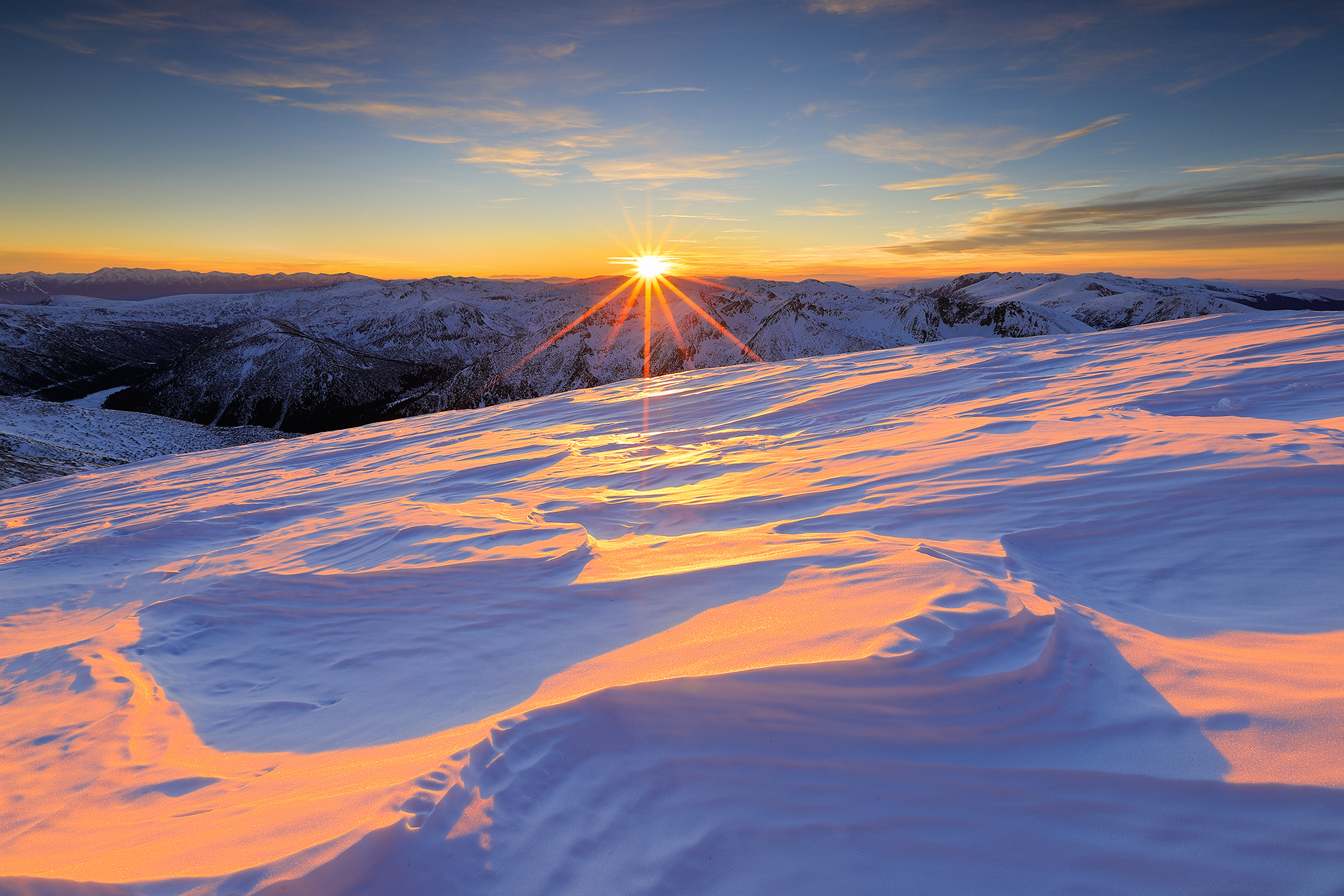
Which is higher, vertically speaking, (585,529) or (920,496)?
(920,496)

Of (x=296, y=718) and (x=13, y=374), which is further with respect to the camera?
(x=13, y=374)

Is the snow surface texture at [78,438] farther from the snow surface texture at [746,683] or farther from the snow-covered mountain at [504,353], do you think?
the snow-covered mountain at [504,353]

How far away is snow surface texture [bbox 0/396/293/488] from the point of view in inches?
881

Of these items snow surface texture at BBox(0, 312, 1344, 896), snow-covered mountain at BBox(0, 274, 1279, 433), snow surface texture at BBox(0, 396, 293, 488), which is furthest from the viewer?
snow-covered mountain at BBox(0, 274, 1279, 433)

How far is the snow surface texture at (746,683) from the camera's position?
154 cm

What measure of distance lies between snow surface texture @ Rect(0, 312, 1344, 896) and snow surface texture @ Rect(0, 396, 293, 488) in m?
21.6

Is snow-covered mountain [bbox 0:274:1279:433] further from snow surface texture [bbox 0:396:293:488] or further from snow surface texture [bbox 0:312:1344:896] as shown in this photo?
snow surface texture [bbox 0:312:1344:896]

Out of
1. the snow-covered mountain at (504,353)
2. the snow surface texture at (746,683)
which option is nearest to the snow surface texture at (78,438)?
the snow surface texture at (746,683)

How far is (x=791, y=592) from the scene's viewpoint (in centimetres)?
291

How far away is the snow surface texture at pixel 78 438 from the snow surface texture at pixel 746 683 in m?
21.6

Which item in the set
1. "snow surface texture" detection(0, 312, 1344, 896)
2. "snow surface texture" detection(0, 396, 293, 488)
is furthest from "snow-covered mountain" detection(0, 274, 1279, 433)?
"snow surface texture" detection(0, 312, 1344, 896)

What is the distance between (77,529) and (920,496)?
8.88 m

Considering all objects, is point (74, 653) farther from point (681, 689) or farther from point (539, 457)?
point (539, 457)

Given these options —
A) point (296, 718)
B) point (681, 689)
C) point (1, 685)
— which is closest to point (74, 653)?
point (1, 685)
